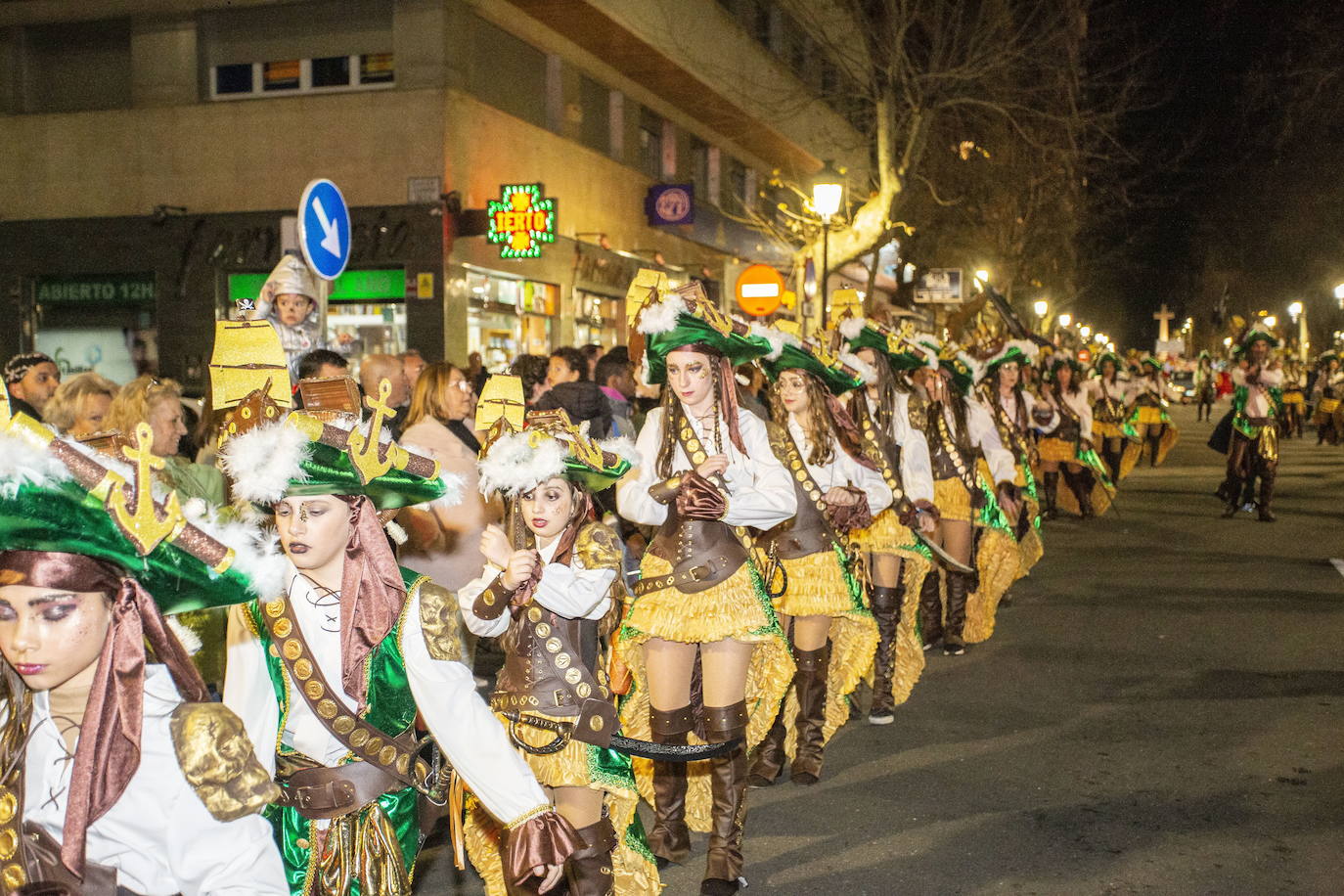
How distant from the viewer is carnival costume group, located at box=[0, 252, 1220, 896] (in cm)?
221

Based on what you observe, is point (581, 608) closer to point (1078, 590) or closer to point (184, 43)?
point (1078, 590)

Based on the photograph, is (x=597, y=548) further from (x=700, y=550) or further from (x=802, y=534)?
(x=802, y=534)

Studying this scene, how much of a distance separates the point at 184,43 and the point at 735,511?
1490cm

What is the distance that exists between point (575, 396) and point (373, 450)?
4925mm

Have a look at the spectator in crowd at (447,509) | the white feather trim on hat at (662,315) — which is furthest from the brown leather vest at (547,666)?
the spectator in crowd at (447,509)

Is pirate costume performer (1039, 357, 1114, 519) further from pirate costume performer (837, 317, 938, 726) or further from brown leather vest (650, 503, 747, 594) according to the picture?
brown leather vest (650, 503, 747, 594)

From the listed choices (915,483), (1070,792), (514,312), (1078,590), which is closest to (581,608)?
(1070,792)

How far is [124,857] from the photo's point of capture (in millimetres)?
2258

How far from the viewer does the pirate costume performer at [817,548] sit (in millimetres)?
5742

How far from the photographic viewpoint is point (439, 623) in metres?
3.05

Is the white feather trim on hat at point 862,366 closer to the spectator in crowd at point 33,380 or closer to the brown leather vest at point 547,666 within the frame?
the brown leather vest at point 547,666

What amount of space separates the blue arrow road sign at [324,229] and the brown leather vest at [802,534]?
3.64 m

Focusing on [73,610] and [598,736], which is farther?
[598,736]

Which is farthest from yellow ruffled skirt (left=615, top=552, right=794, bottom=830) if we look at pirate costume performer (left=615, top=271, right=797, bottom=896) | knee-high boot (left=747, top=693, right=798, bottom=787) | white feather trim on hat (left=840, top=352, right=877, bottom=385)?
white feather trim on hat (left=840, top=352, right=877, bottom=385)
